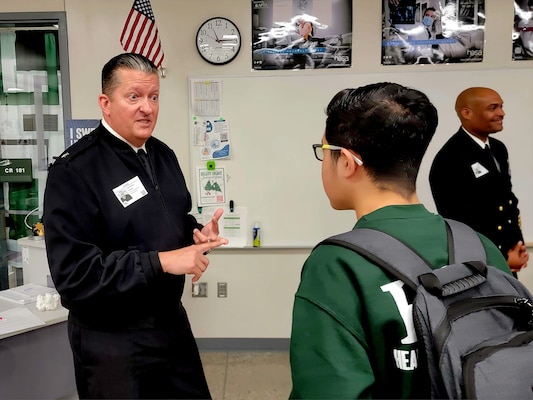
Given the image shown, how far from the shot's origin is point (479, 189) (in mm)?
2334

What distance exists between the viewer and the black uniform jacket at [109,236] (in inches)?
52.4

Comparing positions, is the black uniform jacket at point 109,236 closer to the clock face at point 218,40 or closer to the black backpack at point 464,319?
the black backpack at point 464,319

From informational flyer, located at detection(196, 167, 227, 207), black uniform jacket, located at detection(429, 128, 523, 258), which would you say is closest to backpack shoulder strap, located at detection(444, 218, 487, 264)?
black uniform jacket, located at detection(429, 128, 523, 258)

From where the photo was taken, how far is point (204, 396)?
5.47 ft

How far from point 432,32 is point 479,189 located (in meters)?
1.34

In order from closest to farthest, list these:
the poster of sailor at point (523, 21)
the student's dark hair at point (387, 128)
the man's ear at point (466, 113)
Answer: the student's dark hair at point (387, 128) → the man's ear at point (466, 113) → the poster of sailor at point (523, 21)

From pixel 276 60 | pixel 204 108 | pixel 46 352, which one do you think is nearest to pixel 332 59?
pixel 276 60

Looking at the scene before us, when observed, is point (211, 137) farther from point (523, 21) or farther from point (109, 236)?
point (523, 21)

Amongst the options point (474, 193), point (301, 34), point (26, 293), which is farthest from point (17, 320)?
point (301, 34)

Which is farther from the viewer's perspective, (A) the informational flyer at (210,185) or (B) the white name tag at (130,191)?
(A) the informational flyer at (210,185)

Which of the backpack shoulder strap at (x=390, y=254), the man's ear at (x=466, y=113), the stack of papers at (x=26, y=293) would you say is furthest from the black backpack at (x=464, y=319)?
the man's ear at (x=466, y=113)

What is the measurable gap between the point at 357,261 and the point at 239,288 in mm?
2613

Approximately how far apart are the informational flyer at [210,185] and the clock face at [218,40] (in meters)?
0.78

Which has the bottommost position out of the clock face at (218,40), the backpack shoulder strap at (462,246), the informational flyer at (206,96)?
the backpack shoulder strap at (462,246)
